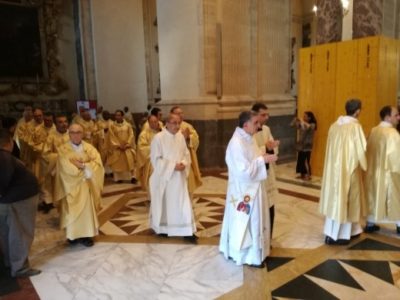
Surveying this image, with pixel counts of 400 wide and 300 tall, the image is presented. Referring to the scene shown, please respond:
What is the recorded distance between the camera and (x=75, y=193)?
4.62m

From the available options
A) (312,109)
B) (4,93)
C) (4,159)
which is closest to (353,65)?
(312,109)

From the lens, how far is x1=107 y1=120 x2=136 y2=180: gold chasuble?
880cm

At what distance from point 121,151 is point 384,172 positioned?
20.0ft

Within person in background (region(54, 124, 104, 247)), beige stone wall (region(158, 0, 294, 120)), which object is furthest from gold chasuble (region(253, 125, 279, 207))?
beige stone wall (region(158, 0, 294, 120))

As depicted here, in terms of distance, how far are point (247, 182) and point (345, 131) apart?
1473 millimetres

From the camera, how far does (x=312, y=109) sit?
26.9 feet

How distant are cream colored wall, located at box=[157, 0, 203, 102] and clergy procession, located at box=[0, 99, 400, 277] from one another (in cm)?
444

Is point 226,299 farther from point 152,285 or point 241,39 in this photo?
point 241,39

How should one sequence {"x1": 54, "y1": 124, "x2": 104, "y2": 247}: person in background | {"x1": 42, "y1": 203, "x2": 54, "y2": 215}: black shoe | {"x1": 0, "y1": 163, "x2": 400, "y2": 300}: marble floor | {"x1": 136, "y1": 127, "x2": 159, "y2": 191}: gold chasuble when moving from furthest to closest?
1. {"x1": 42, "y1": 203, "x2": 54, "y2": 215}: black shoe
2. {"x1": 136, "y1": 127, "x2": 159, "y2": 191}: gold chasuble
3. {"x1": 54, "y1": 124, "x2": 104, "y2": 247}: person in background
4. {"x1": 0, "y1": 163, "x2": 400, "y2": 300}: marble floor

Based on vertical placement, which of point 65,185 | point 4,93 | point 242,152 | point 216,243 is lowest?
point 216,243

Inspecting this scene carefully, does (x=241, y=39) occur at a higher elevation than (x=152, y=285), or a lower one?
higher

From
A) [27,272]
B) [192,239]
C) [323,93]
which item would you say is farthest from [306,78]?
[27,272]

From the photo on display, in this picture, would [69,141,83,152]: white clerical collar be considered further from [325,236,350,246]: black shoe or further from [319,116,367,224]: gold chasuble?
[325,236,350,246]: black shoe

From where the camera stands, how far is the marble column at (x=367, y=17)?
6.99m
